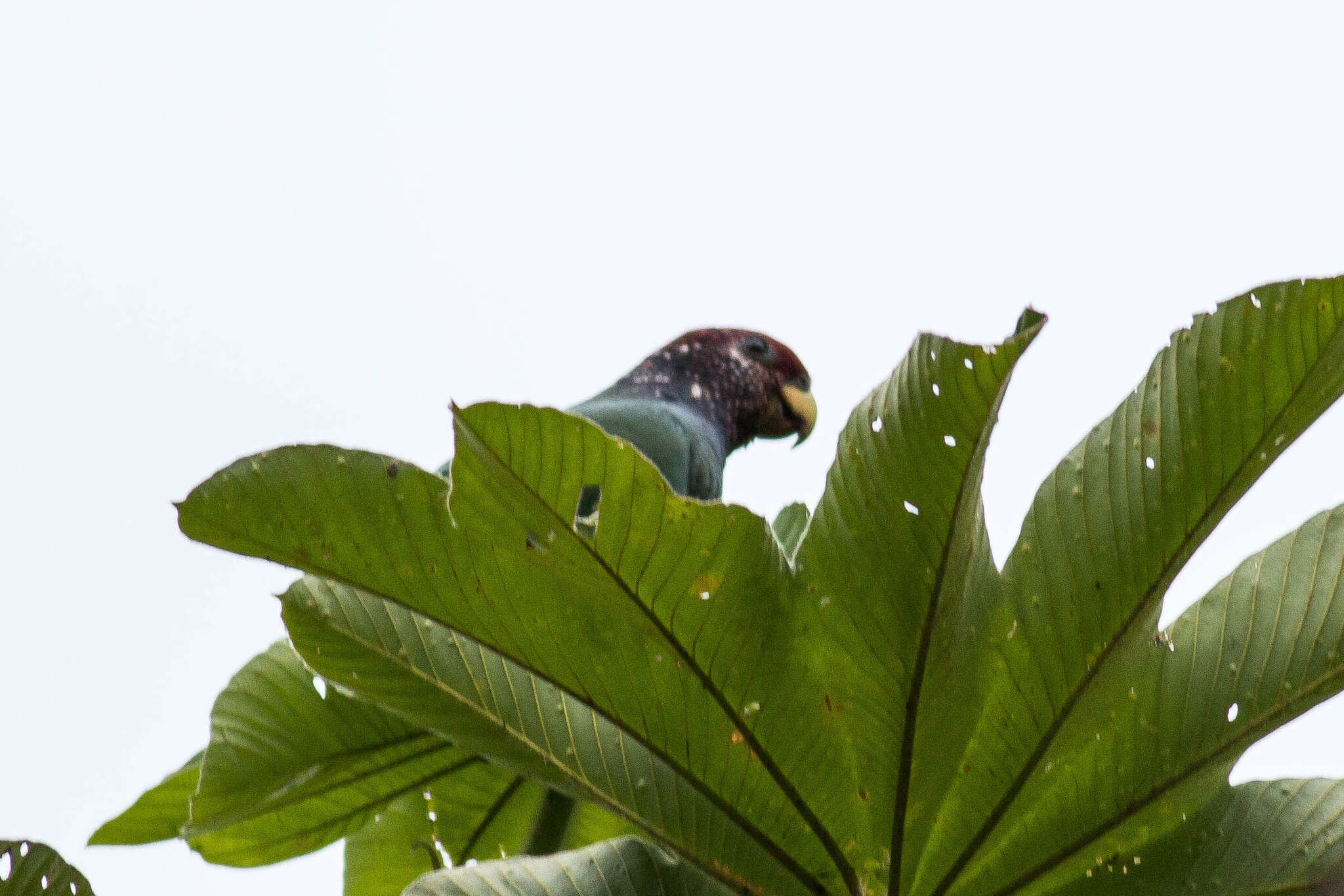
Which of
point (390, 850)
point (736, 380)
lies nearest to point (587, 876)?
point (390, 850)

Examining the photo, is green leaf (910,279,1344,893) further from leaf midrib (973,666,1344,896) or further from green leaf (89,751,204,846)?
green leaf (89,751,204,846)

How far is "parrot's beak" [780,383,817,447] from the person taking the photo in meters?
2.86

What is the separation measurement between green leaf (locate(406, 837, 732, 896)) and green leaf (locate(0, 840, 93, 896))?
1.06 feet

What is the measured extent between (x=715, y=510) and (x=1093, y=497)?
0.95ft

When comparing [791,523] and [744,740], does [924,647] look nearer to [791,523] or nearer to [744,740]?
[744,740]

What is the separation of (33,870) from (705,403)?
1884 millimetres

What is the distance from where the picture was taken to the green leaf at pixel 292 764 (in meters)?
1.18

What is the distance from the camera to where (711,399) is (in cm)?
276

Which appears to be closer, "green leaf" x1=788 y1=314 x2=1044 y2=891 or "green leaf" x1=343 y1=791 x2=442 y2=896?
"green leaf" x1=788 y1=314 x2=1044 y2=891

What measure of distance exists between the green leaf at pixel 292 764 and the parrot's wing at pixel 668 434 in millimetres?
1128

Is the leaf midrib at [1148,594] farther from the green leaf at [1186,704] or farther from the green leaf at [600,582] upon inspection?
the green leaf at [600,582]

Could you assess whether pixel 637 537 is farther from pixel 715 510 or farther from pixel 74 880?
pixel 74 880

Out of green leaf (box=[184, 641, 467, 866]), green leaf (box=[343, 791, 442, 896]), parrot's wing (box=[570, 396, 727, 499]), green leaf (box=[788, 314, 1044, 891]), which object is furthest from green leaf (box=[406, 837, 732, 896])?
parrot's wing (box=[570, 396, 727, 499])

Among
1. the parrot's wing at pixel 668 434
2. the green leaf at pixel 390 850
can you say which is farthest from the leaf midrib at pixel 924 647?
the parrot's wing at pixel 668 434
